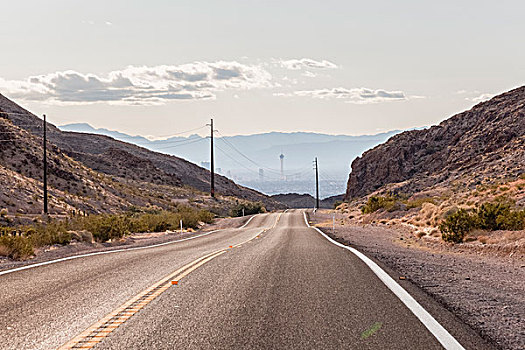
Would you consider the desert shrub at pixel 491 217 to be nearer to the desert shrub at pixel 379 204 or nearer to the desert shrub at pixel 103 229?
the desert shrub at pixel 103 229

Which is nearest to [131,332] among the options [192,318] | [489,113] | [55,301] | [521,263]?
[192,318]

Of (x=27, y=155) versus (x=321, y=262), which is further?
(x=27, y=155)

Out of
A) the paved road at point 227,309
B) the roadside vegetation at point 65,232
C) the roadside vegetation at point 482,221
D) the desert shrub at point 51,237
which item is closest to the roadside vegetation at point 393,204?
the roadside vegetation at point 65,232

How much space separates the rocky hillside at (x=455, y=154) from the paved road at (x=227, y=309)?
148 feet

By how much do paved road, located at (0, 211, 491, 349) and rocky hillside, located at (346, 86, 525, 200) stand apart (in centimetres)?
4509

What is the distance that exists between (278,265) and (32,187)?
41.0 m

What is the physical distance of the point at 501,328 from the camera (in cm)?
620

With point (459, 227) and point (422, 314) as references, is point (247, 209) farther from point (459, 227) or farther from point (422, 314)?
point (422, 314)

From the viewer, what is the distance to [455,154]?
73.9 m

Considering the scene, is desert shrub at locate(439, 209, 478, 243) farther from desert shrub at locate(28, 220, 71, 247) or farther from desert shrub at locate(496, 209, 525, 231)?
desert shrub at locate(28, 220, 71, 247)

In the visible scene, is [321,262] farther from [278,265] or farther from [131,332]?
[131,332]

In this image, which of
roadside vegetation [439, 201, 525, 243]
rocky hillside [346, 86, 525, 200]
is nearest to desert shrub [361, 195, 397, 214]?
rocky hillside [346, 86, 525, 200]

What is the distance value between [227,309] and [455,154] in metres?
71.9

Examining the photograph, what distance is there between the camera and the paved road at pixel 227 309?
5766mm
